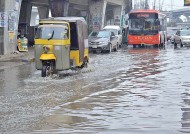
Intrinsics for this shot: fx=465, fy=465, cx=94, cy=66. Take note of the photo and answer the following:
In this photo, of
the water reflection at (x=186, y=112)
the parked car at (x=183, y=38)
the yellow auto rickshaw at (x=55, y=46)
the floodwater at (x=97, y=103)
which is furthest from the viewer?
the parked car at (x=183, y=38)

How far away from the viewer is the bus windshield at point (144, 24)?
42.1 m

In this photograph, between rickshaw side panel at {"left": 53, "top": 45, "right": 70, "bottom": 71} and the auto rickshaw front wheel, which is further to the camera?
rickshaw side panel at {"left": 53, "top": 45, "right": 70, "bottom": 71}

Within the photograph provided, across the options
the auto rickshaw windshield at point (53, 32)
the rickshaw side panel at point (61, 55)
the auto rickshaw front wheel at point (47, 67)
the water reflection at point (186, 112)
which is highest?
the auto rickshaw windshield at point (53, 32)

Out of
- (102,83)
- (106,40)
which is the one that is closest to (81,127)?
(102,83)

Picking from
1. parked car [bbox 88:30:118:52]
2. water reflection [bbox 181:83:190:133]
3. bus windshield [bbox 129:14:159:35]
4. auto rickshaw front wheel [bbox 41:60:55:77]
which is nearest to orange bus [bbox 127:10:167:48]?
bus windshield [bbox 129:14:159:35]

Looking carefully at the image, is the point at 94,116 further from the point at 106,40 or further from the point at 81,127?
the point at 106,40

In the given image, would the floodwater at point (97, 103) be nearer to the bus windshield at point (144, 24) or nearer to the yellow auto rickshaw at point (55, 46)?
the yellow auto rickshaw at point (55, 46)

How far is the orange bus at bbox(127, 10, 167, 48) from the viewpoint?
42.0 m

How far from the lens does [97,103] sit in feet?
37.9

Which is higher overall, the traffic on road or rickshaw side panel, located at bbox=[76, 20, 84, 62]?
rickshaw side panel, located at bbox=[76, 20, 84, 62]

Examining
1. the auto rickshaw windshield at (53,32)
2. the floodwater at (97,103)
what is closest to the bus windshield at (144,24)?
the floodwater at (97,103)

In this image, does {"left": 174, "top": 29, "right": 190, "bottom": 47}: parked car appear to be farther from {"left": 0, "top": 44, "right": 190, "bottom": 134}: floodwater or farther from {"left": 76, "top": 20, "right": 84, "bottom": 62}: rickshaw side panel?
{"left": 0, "top": 44, "right": 190, "bottom": 134}: floodwater

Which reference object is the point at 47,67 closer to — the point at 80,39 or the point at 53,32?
the point at 53,32

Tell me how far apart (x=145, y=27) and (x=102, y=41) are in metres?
8.02
